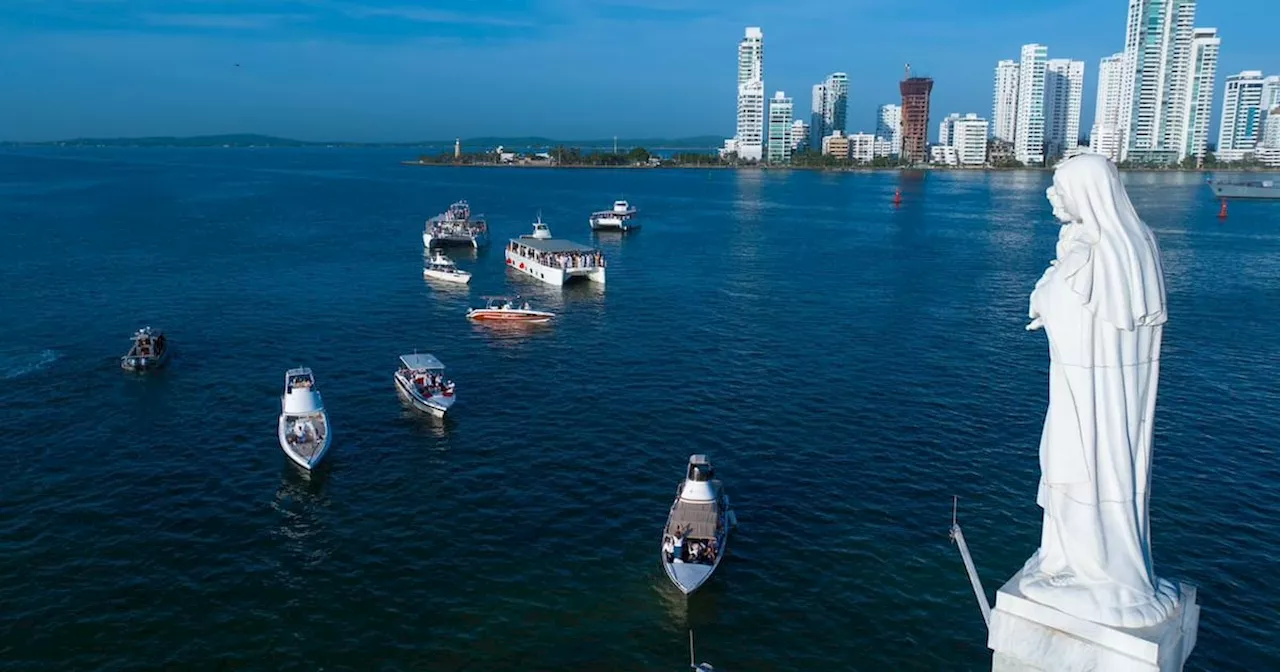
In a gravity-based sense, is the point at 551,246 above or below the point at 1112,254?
below

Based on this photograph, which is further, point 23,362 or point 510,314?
point 510,314

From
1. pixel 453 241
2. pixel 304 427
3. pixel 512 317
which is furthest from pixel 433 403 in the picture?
pixel 453 241

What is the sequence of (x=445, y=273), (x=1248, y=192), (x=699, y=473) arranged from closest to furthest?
(x=699, y=473) → (x=445, y=273) → (x=1248, y=192)

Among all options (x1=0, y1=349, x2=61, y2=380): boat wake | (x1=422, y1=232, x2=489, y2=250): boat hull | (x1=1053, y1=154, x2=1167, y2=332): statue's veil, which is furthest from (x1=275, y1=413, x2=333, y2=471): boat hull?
(x1=422, y1=232, x2=489, y2=250): boat hull

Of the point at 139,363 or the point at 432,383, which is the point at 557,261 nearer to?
the point at 432,383

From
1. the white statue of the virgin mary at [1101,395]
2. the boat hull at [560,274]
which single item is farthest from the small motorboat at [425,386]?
the white statue of the virgin mary at [1101,395]

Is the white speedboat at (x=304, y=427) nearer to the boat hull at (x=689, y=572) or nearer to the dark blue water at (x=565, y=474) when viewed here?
the dark blue water at (x=565, y=474)
